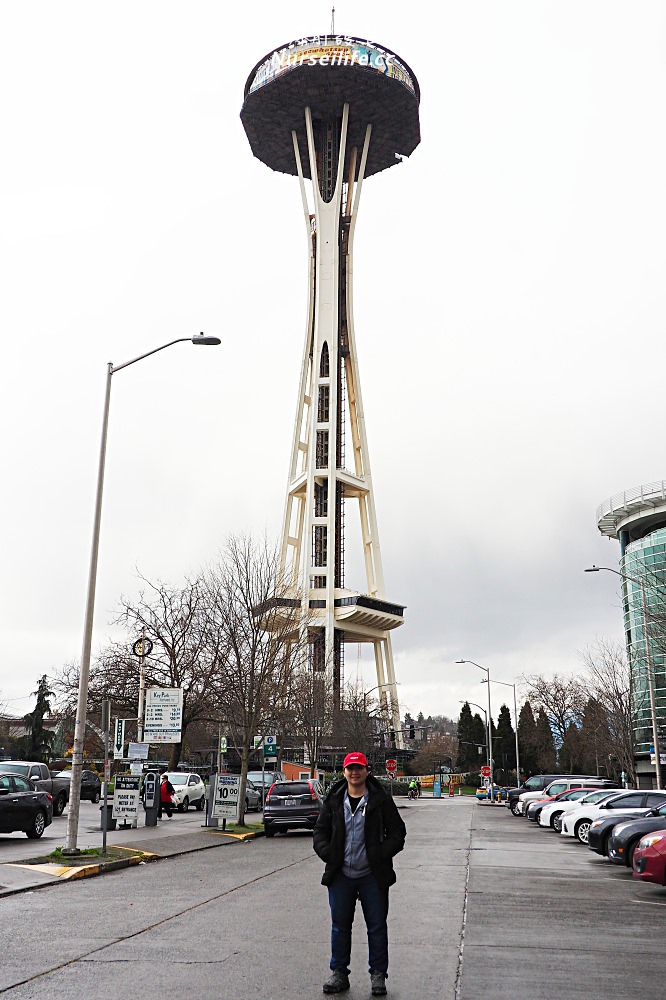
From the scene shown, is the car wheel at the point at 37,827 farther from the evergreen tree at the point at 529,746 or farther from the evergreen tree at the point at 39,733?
the evergreen tree at the point at 529,746

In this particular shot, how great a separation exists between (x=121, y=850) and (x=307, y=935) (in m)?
10.6

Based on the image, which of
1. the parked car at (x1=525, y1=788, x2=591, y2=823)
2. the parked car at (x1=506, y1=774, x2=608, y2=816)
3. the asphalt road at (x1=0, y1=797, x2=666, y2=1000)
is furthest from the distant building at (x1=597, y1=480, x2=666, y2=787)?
the asphalt road at (x1=0, y1=797, x2=666, y2=1000)

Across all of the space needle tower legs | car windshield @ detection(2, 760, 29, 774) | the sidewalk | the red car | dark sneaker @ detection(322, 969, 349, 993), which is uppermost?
the space needle tower legs

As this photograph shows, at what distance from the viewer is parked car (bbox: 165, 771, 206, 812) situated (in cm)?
3875

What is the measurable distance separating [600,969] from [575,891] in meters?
6.31

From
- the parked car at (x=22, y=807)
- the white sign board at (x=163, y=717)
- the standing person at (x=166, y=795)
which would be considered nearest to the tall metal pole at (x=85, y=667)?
the parked car at (x=22, y=807)

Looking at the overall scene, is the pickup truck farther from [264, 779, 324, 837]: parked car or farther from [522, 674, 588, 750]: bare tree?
[522, 674, 588, 750]: bare tree

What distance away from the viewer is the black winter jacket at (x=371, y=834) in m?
7.28

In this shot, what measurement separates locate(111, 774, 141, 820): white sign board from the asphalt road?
8.26 meters

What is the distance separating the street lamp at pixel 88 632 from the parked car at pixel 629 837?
30.4 ft

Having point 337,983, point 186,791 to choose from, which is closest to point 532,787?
point 186,791

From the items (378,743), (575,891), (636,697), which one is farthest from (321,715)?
(575,891)

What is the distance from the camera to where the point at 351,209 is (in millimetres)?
92125

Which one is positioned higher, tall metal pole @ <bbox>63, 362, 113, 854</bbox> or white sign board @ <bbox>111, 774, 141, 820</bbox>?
tall metal pole @ <bbox>63, 362, 113, 854</bbox>
